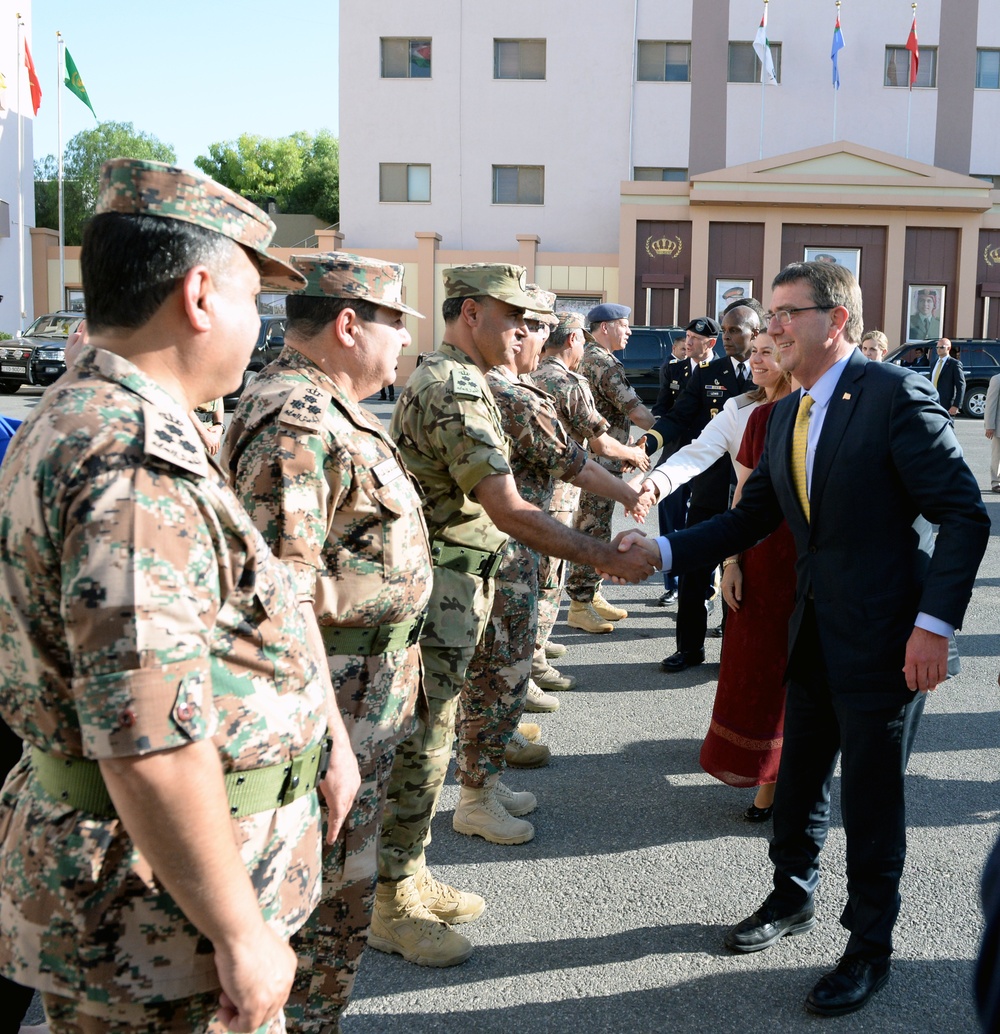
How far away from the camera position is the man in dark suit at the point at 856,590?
A: 119 inches

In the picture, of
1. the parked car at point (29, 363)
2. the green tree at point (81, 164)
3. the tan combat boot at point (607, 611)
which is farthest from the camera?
the green tree at point (81, 164)

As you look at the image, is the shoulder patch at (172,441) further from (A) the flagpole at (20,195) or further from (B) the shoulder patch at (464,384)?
(A) the flagpole at (20,195)

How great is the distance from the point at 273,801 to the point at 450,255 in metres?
31.9

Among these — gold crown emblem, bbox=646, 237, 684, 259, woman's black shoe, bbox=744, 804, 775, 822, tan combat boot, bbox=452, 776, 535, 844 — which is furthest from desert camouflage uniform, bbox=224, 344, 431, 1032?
gold crown emblem, bbox=646, 237, 684, 259

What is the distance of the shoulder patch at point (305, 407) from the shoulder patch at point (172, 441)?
2.75 ft

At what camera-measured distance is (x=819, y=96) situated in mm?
32688

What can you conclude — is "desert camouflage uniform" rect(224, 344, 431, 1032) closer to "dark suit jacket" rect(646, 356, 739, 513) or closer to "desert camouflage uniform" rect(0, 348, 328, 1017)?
"desert camouflage uniform" rect(0, 348, 328, 1017)

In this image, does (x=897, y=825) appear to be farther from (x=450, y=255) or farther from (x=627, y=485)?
(x=450, y=255)

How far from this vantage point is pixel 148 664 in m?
1.46

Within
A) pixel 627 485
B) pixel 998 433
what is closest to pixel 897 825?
pixel 627 485

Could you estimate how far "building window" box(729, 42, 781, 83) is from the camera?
32531 mm

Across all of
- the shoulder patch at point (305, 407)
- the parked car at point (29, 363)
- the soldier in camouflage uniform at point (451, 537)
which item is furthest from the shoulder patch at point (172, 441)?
the parked car at point (29, 363)

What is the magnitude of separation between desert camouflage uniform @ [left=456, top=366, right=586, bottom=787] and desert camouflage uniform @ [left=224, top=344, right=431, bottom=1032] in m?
1.49

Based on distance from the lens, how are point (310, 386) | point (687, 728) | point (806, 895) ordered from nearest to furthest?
point (310, 386) < point (806, 895) < point (687, 728)
